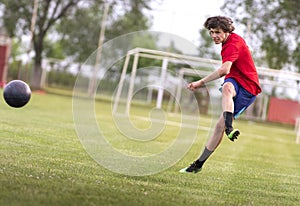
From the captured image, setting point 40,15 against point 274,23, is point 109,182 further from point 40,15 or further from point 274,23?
point 40,15

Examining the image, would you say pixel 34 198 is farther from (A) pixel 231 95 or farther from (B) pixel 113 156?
(B) pixel 113 156

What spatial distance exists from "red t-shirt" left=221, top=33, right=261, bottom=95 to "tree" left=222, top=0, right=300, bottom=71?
24.1m

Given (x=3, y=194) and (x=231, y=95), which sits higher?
(x=231, y=95)

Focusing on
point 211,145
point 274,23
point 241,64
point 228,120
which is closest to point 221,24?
point 241,64

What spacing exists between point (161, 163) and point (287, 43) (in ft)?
81.5

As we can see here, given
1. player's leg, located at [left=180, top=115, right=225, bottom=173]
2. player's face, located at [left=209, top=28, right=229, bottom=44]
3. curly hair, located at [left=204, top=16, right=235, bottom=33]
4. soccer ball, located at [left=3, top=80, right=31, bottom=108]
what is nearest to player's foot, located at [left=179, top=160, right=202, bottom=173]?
player's leg, located at [left=180, top=115, right=225, bottom=173]

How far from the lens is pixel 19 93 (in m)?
6.58

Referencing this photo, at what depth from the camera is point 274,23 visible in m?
30.9

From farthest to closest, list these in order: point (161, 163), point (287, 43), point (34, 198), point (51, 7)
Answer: point (51, 7) < point (287, 43) < point (161, 163) < point (34, 198)

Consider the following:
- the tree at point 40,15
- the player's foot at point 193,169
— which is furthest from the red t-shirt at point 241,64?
the tree at point 40,15

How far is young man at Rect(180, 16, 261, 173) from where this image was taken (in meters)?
6.09

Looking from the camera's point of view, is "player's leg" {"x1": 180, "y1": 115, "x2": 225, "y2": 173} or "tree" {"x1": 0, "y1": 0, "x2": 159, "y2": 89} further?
"tree" {"x1": 0, "y1": 0, "x2": 159, "y2": 89}

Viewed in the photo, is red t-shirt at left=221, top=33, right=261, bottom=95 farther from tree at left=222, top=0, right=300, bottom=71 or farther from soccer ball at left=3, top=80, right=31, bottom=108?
tree at left=222, top=0, right=300, bottom=71

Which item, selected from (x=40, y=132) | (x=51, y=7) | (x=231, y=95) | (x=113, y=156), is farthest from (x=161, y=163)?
(x=51, y=7)
